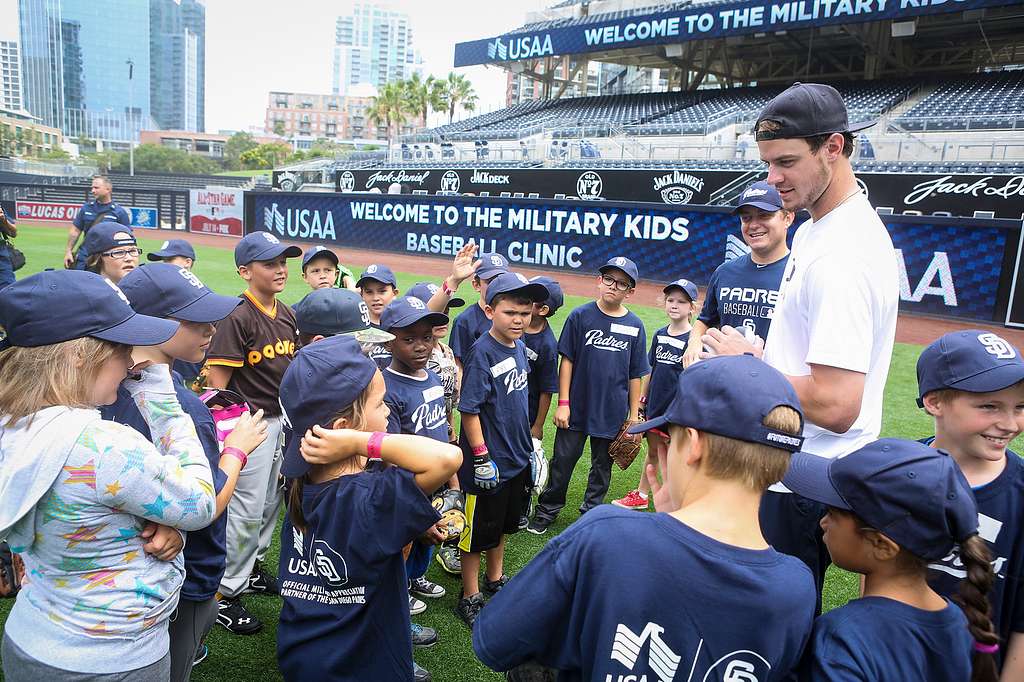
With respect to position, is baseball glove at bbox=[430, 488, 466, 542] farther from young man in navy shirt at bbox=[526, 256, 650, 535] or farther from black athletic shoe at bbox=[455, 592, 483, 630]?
young man in navy shirt at bbox=[526, 256, 650, 535]

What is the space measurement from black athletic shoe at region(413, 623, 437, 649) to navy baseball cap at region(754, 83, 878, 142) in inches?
119

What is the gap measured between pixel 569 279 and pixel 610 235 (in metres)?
1.63

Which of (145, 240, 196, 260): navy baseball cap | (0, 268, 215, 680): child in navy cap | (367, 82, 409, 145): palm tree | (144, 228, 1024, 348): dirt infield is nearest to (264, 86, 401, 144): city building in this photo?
(367, 82, 409, 145): palm tree

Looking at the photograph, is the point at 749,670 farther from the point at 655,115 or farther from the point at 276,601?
the point at 655,115

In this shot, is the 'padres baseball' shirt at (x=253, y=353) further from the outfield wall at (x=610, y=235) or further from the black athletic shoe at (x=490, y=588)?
the outfield wall at (x=610, y=235)

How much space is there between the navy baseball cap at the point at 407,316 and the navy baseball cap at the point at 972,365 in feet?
7.18

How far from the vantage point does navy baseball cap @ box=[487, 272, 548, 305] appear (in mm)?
4129

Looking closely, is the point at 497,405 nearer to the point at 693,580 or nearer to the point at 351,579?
the point at 351,579

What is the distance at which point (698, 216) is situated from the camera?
56.5ft

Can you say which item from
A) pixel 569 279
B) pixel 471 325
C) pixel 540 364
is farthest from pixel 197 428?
pixel 569 279

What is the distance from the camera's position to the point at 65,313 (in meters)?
2.00

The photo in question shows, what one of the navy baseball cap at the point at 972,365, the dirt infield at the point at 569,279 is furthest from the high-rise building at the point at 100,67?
the navy baseball cap at the point at 972,365

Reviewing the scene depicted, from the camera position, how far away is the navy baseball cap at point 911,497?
5.15ft

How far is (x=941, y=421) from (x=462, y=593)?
285 cm
